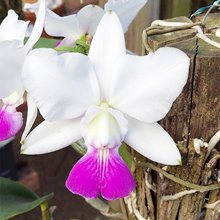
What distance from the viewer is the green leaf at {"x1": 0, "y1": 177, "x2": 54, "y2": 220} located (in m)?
0.85

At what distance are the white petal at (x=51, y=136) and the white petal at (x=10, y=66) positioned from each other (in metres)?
0.06

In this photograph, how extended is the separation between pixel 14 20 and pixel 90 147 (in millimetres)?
209

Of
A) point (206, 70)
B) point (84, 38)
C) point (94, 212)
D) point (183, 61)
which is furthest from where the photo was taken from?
point (94, 212)

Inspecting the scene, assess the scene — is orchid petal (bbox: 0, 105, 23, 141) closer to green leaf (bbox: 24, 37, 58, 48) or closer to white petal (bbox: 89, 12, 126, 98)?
white petal (bbox: 89, 12, 126, 98)

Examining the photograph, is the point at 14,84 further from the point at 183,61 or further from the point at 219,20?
the point at 219,20

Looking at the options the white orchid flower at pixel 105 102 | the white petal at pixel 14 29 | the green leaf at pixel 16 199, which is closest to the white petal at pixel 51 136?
the white orchid flower at pixel 105 102

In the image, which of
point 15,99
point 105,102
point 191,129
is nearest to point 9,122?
point 15,99

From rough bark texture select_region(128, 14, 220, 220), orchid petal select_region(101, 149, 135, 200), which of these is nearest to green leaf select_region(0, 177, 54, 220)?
rough bark texture select_region(128, 14, 220, 220)

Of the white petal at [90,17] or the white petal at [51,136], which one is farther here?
the white petal at [90,17]

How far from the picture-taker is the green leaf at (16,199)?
850mm

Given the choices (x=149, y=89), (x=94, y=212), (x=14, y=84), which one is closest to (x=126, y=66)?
(x=149, y=89)

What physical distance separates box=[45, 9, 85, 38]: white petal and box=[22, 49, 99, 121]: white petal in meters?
0.17

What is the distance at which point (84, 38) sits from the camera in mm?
741

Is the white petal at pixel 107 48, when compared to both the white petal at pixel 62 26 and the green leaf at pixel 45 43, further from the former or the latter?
the green leaf at pixel 45 43
